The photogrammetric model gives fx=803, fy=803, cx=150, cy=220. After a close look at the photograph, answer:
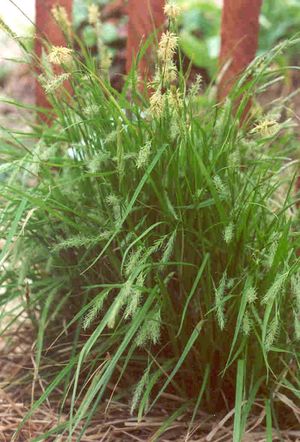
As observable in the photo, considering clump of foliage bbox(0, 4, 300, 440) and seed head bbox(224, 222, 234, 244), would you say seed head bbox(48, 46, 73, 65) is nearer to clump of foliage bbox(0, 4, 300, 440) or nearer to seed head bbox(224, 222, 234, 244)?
clump of foliage bbox(0, 4, 300, 440)

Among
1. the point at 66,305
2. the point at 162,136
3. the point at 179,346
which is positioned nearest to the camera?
the point at 162,136

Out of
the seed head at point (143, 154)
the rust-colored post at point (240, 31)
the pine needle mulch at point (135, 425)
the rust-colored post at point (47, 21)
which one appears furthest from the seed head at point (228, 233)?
the rust-colored post at point (47, 21)

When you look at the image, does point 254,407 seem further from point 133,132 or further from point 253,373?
point 133,132

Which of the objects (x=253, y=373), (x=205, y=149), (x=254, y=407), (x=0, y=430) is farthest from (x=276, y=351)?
(x=0, y=430)

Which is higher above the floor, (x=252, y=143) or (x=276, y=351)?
(x=252, y=143)

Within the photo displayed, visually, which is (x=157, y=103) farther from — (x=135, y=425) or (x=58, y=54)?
(x=135, y=425)

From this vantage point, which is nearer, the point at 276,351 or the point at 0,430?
the point at 276,351

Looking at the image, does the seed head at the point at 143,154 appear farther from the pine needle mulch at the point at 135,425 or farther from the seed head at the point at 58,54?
the pine needle mulch at the point at 135,425
